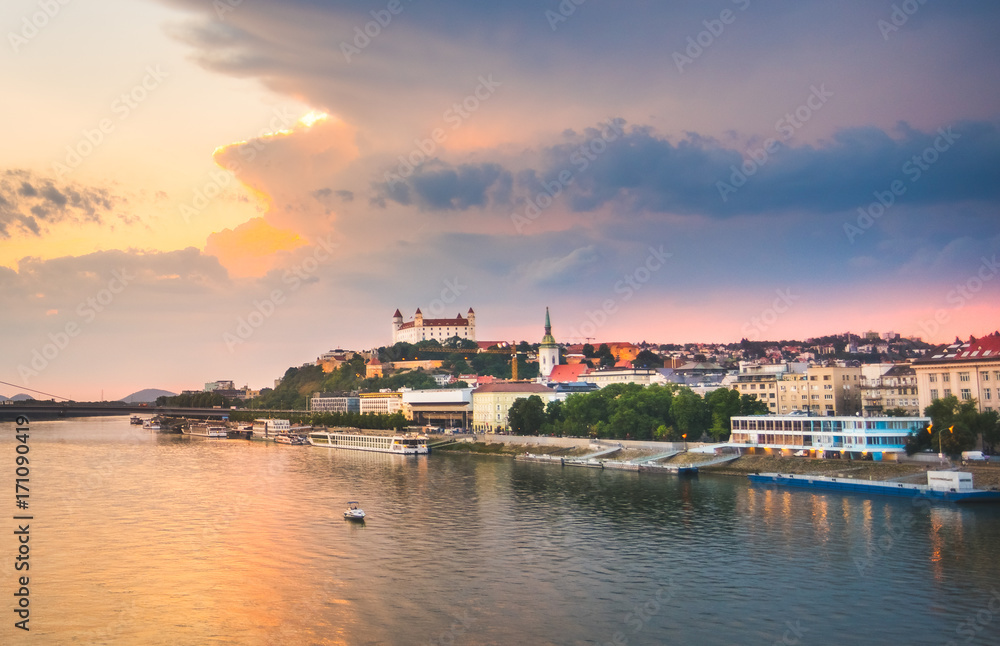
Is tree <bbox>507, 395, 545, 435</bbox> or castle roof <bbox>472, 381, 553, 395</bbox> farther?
castle roof <bbox>472, 381, 553, 395</bbox>

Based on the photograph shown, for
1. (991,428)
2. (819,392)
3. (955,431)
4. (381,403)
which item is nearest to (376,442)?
(819,392)

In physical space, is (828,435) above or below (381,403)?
below

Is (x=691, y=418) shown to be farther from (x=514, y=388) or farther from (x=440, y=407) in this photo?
(x=440, y=407)

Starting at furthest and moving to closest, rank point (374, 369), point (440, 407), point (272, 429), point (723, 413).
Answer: point (374, 369) → point (272, 429) → point (440, 407) → point (723, 413)

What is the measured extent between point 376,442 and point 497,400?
18.6 metres

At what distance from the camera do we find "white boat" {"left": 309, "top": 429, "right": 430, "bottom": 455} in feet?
270

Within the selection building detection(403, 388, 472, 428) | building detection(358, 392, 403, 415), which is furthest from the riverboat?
building detection(358, 392, 403, 415)

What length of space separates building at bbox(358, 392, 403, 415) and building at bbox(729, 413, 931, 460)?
2816 inches

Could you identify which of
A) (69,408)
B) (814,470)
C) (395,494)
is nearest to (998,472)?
(814,470)

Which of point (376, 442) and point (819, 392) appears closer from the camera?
point (819, 392)

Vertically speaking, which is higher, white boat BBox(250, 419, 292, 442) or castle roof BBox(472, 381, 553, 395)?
castle roof BBox(472, 381, 553, 395)

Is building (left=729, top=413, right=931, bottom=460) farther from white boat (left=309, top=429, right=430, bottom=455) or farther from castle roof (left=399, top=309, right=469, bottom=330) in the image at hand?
castle roof (left=399, top=309, right=469, bottom=330)

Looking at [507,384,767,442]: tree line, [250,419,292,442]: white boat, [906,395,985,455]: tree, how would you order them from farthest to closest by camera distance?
[250,419,292,442]: white boat < [507,384,767,442]: tree line < [906,395,985,455]: tree

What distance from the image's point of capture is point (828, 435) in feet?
174
